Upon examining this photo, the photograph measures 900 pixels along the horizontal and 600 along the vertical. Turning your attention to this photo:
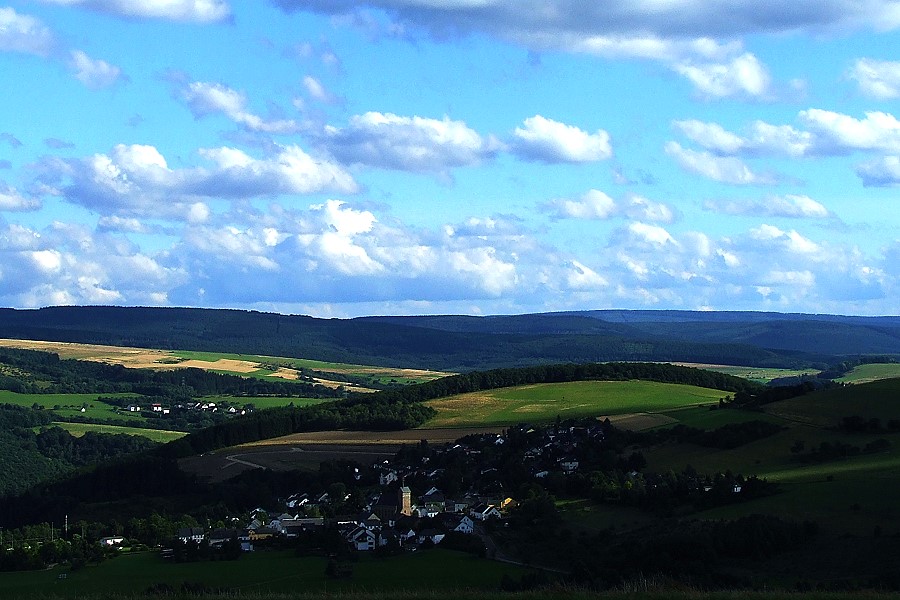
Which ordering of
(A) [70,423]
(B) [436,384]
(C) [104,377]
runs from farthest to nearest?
(C) [104,377], (A) [70,423], (B) [436,384]

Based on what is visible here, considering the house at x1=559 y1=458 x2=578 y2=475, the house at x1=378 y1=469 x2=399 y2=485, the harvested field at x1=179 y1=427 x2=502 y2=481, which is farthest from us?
the harvested field at x1=179 y1=427 x2=502 y2=481

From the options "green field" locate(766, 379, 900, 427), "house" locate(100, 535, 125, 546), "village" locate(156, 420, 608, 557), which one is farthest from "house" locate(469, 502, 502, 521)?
"green field" locate(766, 379, 900, 427)

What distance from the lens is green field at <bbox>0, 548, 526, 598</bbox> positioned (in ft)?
136

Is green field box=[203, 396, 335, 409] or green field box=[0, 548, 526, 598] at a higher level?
green field box=[203, 396, 335, 409]

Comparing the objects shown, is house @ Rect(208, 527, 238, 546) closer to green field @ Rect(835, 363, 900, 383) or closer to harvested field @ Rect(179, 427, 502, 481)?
harvested field @ Rect(179, 427, 502, 481)

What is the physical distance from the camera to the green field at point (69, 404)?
5709 inches

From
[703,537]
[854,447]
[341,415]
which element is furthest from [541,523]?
[341,415]

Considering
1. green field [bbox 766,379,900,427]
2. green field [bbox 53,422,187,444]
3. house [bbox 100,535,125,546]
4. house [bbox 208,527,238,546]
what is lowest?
house [bbox 100,535,125,546]

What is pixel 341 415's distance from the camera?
11494 centimetres

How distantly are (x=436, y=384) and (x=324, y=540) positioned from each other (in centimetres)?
7140

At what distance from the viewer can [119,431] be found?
5221 inches

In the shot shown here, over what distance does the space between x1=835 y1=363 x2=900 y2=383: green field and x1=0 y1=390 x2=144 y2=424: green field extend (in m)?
96.8

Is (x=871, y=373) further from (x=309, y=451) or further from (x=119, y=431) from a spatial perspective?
(x=119, y=431)

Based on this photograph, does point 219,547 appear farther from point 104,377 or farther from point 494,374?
point 104,377
